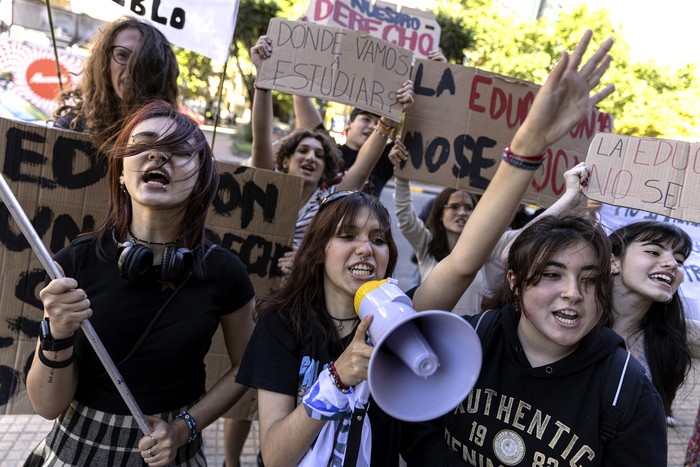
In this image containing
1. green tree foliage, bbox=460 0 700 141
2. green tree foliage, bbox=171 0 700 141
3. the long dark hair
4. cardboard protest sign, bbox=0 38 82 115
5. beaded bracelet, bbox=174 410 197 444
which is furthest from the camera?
green tree foliage, bbox=460 0 700 141

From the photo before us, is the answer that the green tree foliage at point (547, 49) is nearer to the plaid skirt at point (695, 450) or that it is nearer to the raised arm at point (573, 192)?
the raised arm at point (573, 192)

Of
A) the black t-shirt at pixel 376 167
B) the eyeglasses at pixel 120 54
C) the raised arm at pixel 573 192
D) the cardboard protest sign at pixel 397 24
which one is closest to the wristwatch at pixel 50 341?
the eyeglasses at pixel 120 54

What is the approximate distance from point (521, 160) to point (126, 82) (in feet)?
5.95

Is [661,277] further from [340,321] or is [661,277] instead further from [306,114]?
[306,114]

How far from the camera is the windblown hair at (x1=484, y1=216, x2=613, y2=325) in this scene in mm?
1629

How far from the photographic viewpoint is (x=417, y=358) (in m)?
1.25

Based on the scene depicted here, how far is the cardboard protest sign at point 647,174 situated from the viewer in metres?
2.29

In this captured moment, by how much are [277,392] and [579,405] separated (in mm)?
817

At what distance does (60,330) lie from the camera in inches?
59.1

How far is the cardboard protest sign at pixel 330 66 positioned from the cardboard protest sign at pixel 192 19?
1.18 ft

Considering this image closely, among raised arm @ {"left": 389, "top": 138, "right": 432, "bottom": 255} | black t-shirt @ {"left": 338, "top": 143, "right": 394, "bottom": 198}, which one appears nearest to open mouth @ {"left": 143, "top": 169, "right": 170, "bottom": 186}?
raised arm @ {"left": 389, "top": 138, "right": 432, "bottom": 255}

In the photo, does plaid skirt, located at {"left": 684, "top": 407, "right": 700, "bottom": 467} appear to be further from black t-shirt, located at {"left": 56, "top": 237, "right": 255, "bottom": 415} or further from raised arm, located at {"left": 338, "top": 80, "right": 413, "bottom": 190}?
raised arm, located at {"left": 338, "top": 80, "right": 413, "bottom": 190}

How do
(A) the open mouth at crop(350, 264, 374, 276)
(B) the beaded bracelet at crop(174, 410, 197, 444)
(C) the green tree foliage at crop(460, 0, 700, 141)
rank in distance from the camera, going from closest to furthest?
(A) the open mouth at crop(350, 264, 374, 276), (B) the beaded bracelet at crop(174, 410, 197, 444), (C) the green tree foliage at crop(460, 0, 700, 141)

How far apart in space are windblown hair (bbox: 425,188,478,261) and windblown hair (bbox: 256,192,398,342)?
1.60 m
